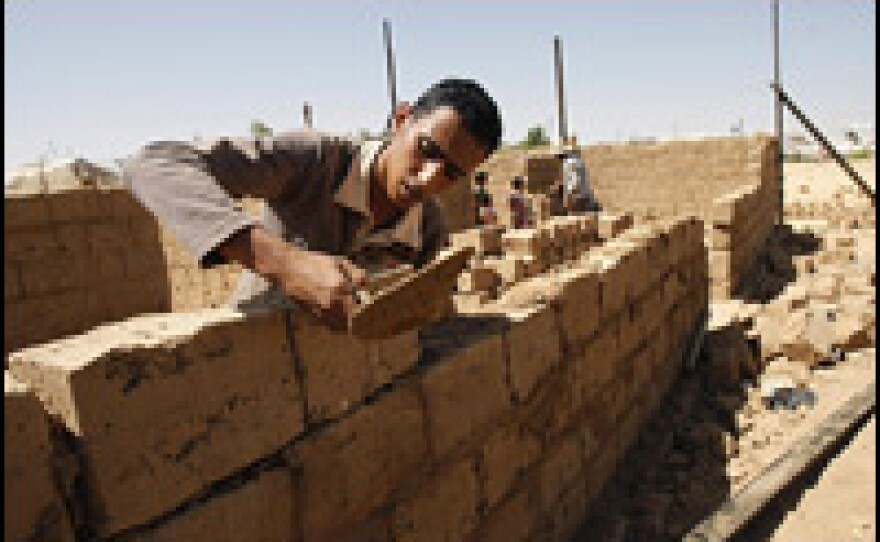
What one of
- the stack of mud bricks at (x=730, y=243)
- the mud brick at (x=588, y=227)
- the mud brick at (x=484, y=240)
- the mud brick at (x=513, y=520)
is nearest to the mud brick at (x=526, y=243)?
the mud brick at (x=484, y=240)

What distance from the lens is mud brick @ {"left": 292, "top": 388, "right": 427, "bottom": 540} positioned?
2.73 meters

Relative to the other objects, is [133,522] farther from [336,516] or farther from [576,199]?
[576,199]

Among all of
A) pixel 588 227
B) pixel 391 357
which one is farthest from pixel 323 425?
pixel 588 227

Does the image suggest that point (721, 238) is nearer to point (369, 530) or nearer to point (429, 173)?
point (369, 530)

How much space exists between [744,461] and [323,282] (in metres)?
4.18

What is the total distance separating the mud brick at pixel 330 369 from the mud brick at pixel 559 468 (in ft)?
5.56

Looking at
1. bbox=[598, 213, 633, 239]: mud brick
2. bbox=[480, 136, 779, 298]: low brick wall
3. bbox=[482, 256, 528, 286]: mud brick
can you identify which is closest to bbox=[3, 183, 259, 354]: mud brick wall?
bbox=[482, 256, 528, 286]: mud brick

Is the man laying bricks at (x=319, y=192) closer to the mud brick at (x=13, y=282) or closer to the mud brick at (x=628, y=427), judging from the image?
the mud brick at (x=628, y=427)

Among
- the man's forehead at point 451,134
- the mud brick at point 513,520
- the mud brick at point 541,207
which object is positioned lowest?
the mud brick at point 513,520

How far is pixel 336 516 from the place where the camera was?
2.84 metres

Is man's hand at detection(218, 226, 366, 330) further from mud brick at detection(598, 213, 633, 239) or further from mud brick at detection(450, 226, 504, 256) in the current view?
mud brick at detection(598, 213, 633, 239)

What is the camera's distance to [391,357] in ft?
10.3

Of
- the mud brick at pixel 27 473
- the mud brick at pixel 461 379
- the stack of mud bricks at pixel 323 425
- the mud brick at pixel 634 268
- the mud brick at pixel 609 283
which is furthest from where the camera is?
the mud brick at pixel 634 268

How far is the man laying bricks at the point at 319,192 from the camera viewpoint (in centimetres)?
193
